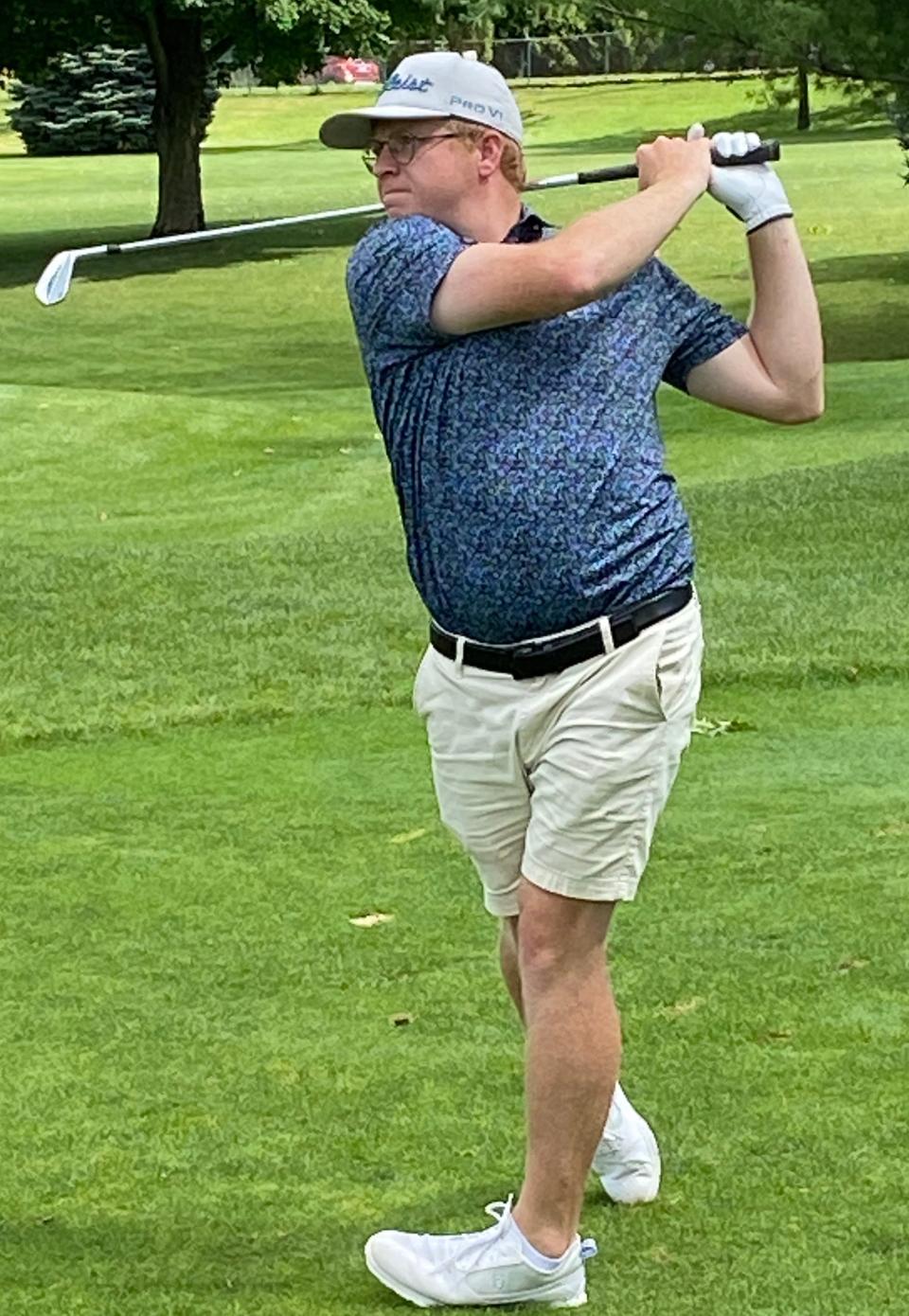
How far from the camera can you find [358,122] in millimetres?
3381

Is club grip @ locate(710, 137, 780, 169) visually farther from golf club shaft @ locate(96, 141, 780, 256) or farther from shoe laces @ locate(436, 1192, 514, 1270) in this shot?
shoe laces @ locate(436, 1192, 514, 1270)

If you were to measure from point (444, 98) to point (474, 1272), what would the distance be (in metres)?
1.67

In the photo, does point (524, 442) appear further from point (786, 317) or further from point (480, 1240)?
point (480, 1240)

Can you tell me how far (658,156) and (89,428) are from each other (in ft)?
47.4

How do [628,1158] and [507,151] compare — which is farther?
[628,1158]

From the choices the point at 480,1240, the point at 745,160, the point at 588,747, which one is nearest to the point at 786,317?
the point at 745,160

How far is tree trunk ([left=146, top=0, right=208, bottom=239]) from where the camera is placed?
3272 centimetres

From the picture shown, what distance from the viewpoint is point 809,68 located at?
2112 centimetres

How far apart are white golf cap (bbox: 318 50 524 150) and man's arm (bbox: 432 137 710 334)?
198 millimetres

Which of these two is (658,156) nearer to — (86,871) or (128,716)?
(86,871)

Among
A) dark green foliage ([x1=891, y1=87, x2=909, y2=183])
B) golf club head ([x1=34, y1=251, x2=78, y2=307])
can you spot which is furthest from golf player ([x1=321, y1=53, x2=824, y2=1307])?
dark green foliage ([x1=891, y1=87, x2=909, y2=183])

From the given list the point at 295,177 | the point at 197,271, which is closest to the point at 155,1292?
the point at 197,271

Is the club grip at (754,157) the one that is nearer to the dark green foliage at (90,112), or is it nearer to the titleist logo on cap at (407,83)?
the titleist logo on cap at (407,83)

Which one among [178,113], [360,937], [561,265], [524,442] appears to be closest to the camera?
[561,265]
